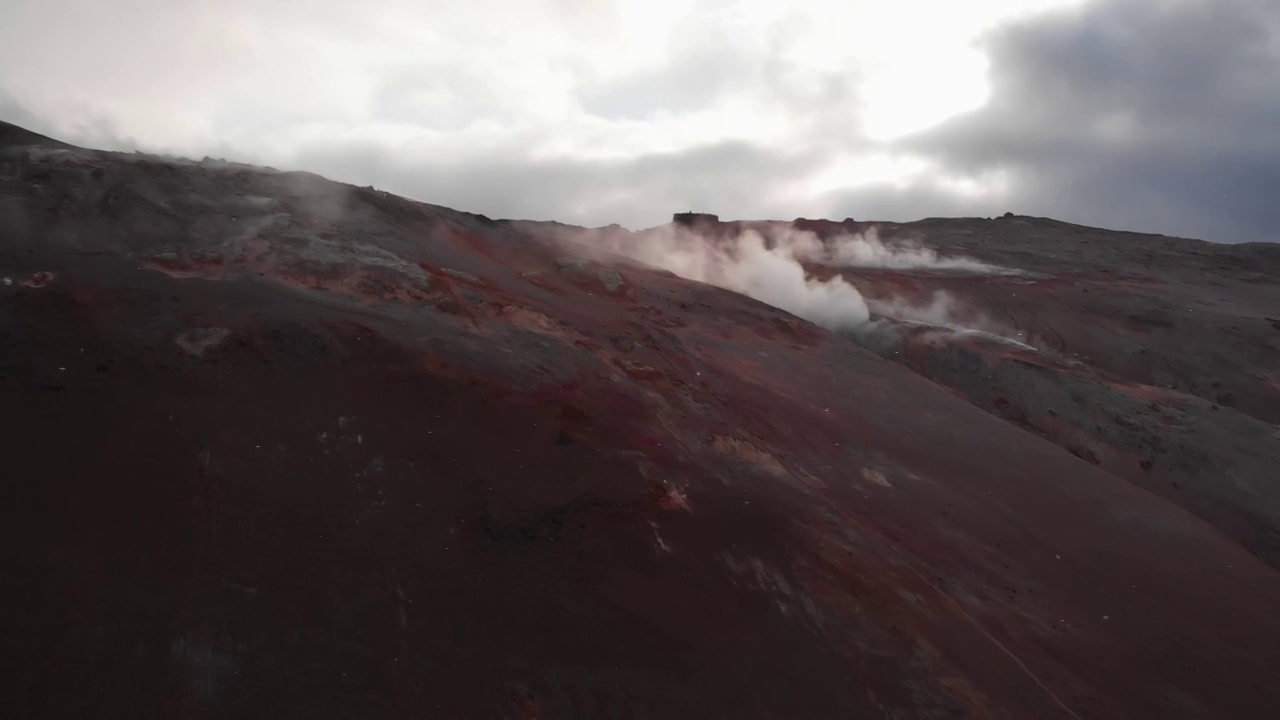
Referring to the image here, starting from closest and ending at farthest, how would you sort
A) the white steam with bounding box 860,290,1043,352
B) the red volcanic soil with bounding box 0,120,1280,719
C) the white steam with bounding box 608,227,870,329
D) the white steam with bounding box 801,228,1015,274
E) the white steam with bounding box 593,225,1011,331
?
the red volcanic soil with bounding box 0,120,1280,719, the white steam with bounding box 608,227,870,329, the white steam with bounding box 593,225,1011,331, the white steam with bounding box 860,290,1043,352, the white steam with bounding box 801,228,1015,274

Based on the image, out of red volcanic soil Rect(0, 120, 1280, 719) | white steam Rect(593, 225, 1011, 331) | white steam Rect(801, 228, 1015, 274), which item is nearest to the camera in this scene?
red volcanic soil Rect(0, 120, 1280, 719)

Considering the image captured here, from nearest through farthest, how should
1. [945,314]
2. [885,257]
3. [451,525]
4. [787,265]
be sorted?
[451,525] → [787,265] → [945,314] → [885,257]

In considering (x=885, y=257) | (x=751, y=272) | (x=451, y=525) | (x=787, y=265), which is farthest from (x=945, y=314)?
(x=451, y=525)

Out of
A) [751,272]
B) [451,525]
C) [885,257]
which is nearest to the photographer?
[451,525]

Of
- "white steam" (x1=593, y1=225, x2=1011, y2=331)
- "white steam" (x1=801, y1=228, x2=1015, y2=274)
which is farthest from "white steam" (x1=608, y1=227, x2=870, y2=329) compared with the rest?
"white steam" (x1=801, y1=228, x2=1015, y2=274)

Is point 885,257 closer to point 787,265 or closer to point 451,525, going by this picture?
point 787,265

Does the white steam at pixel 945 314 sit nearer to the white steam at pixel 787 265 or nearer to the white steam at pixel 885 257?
the white steam at pixel 787 265

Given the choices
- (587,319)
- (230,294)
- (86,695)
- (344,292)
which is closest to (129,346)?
(230,294)

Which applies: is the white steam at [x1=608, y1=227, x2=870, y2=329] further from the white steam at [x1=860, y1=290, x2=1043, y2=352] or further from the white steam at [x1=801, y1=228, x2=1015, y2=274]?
the white steam at [x1=801, y1=228, x2=1015, y2=274]

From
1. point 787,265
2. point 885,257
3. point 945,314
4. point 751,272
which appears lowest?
point 945,314
